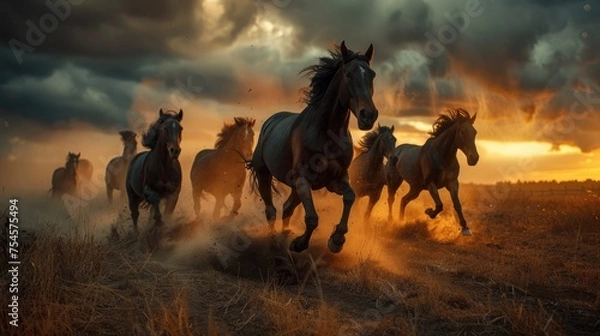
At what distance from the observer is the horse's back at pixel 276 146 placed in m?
7.38

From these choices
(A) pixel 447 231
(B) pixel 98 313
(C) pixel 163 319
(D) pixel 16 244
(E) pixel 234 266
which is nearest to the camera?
(C) pixel 163 319

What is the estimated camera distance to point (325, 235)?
8828 mm

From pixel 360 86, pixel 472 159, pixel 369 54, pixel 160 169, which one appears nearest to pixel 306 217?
pixel 360 86

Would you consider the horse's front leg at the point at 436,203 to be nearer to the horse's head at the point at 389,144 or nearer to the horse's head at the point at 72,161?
the horse's head at the point at 389,144

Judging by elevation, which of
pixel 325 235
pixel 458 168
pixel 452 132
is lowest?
pixel 325 235

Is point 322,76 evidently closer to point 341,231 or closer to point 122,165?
point 341,231

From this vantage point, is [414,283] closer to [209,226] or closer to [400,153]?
[209,226]

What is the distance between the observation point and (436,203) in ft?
40.7

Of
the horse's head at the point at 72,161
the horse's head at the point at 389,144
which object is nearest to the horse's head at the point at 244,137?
the horse's head at the point at 389,144

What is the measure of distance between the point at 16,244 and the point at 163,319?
8.06 ft

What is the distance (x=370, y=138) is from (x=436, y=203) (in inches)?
110

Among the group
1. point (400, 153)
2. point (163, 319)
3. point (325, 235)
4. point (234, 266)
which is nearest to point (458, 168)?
point (400, 153)

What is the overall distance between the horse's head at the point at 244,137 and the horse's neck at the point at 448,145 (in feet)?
16.6

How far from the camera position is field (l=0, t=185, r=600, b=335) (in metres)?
4.12
